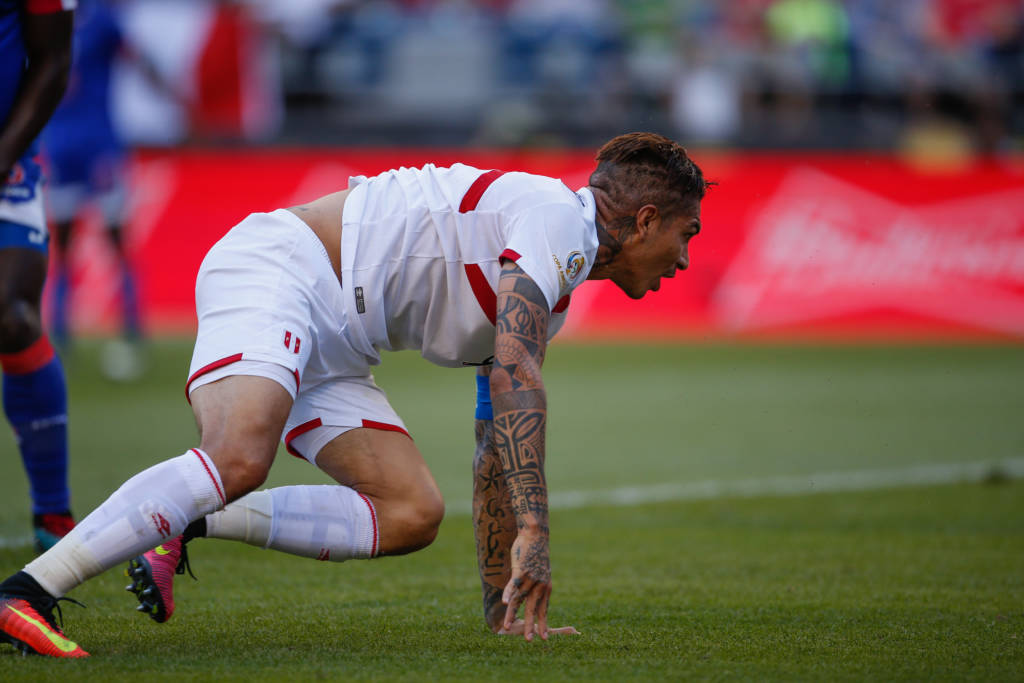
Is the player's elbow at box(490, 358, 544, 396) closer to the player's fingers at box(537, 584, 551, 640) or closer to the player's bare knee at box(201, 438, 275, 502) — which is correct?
the player's fingers at box(537, 584, 551, 640)

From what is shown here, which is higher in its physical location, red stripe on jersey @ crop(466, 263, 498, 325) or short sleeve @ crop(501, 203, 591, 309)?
short sleeve @ crop(501, 203, 591, 309)

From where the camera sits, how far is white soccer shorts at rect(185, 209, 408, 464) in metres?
3.57

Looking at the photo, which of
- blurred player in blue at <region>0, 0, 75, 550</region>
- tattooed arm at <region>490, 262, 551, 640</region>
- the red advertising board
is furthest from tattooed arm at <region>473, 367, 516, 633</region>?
the red advertising board

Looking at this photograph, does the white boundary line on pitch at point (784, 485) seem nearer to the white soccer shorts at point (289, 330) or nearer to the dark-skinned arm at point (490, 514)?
the dark-skinned arm at point (490, 514)

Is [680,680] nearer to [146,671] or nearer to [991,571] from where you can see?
[146,671]

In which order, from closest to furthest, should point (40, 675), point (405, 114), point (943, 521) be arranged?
point (40, 675)
point (943, 521)
point (405, 114)

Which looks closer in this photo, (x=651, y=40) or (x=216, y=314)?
(x=216, y=314)

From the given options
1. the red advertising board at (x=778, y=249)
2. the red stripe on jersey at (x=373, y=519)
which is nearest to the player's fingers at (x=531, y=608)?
the red stripe on jersey at (x=373, y=519)

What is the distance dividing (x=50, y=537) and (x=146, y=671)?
177cm

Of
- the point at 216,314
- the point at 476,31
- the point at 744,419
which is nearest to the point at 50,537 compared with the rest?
the point at 216,314

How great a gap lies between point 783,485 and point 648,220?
3902mm

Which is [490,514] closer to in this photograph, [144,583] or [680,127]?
[144,583]

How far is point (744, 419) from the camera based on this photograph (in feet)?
32.6

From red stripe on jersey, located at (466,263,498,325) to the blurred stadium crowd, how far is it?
13.2 meters
